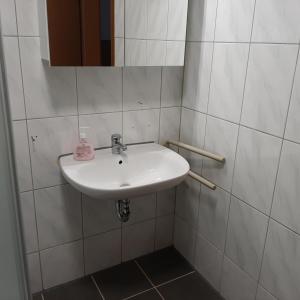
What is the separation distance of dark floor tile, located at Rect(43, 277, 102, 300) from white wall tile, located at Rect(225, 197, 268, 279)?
2.65 ft

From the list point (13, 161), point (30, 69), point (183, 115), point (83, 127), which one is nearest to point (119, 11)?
point (30, 69)

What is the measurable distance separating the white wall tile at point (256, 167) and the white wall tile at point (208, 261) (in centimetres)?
44

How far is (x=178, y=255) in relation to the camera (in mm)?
2113

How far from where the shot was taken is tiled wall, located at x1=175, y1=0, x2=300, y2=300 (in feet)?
4.12

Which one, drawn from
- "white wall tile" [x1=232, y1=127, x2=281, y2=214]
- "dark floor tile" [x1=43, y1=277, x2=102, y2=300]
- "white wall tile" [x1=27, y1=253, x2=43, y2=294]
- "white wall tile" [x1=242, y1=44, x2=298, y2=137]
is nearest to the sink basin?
"white wall tile" [x1=232, y1=127, x2=281, y2=214]

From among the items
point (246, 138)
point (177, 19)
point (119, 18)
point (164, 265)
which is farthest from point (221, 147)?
point (164, 265)

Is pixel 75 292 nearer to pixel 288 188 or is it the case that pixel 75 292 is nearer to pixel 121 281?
pixel 121 281

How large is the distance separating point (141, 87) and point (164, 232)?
101 cm

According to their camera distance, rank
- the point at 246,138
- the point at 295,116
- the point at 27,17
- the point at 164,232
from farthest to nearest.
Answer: the point at 164,232, the point at 246,138, the point at 27,17, the point at 295,116

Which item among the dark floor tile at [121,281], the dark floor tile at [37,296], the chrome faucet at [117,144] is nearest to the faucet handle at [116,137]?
the chrome faucet at [117,144]

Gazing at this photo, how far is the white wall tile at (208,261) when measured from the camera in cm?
178

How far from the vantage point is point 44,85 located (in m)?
1.47

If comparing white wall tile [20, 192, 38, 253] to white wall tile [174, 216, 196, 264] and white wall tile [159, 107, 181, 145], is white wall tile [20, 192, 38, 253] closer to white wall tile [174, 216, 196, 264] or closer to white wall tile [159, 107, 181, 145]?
white wall tile [159, 107, 181, 145]

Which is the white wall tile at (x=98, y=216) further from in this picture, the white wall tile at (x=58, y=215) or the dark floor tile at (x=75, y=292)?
the dark floor tile at (x=75, y=292)
